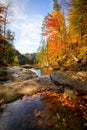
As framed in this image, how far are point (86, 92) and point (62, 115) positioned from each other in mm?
3138

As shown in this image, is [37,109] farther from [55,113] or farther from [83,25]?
[83,25]

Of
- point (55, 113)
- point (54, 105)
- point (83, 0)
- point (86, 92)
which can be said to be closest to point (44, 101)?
point (54, 105)

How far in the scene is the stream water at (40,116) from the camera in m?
6.84

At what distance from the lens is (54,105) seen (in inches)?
362

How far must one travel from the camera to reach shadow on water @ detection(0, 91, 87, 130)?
22.4 feet

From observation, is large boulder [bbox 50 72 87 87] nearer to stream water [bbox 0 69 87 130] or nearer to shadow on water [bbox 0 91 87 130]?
shadow on water [bbox 0 91 87 130]

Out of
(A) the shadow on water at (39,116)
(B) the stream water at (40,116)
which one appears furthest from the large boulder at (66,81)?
A: (B) the stream water at (40,116)

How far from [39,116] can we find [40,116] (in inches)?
1.9

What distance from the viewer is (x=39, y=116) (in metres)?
7.78

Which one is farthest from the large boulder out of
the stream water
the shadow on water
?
the stream water

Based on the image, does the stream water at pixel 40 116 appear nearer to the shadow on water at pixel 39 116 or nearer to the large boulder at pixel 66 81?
the shadow on water at pixel 39 116

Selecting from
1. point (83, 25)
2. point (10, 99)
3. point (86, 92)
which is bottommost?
point (10, 99)

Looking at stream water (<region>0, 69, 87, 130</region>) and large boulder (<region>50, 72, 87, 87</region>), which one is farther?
large boulder (<region>50, 72, 87, 87</region>)

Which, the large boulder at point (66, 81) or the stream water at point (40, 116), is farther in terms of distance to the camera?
the large boulder at point (66, 81)
